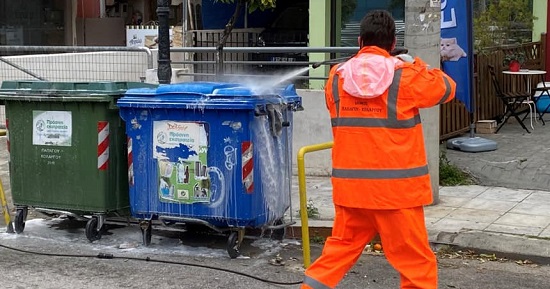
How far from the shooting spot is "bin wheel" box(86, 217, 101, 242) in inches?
283

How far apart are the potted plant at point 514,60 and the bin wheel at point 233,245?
22.1ft

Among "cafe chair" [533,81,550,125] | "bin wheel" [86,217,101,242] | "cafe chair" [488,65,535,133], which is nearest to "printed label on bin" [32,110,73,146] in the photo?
"bin wheel" [86,217,101,242]

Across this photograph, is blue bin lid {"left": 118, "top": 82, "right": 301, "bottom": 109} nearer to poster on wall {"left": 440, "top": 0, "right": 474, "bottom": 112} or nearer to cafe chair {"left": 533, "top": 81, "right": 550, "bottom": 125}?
poster on wall {"left": 440, "top": 0, "right": 474, "bottom": 112}

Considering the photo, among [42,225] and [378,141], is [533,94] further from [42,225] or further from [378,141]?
[378,141]

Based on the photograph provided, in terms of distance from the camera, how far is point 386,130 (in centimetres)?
462

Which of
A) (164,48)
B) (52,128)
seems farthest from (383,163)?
(164,48)

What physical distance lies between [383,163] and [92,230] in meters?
3.44

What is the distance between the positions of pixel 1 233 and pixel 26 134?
3.19ft

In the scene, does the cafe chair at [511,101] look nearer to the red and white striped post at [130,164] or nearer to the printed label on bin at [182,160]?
the printed label on bin at [182,160]

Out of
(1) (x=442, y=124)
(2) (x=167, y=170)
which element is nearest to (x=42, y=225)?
(2) (x=167, y=170)

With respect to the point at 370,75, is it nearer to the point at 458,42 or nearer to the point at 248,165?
the point at 248,165

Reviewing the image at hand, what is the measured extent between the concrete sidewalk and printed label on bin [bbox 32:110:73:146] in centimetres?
223

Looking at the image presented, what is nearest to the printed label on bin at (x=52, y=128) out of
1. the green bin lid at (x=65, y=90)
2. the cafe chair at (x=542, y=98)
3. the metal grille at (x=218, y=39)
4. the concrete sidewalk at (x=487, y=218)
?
the green bin lid at (x=65, y=90)

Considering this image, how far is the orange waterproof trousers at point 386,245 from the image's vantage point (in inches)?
179
